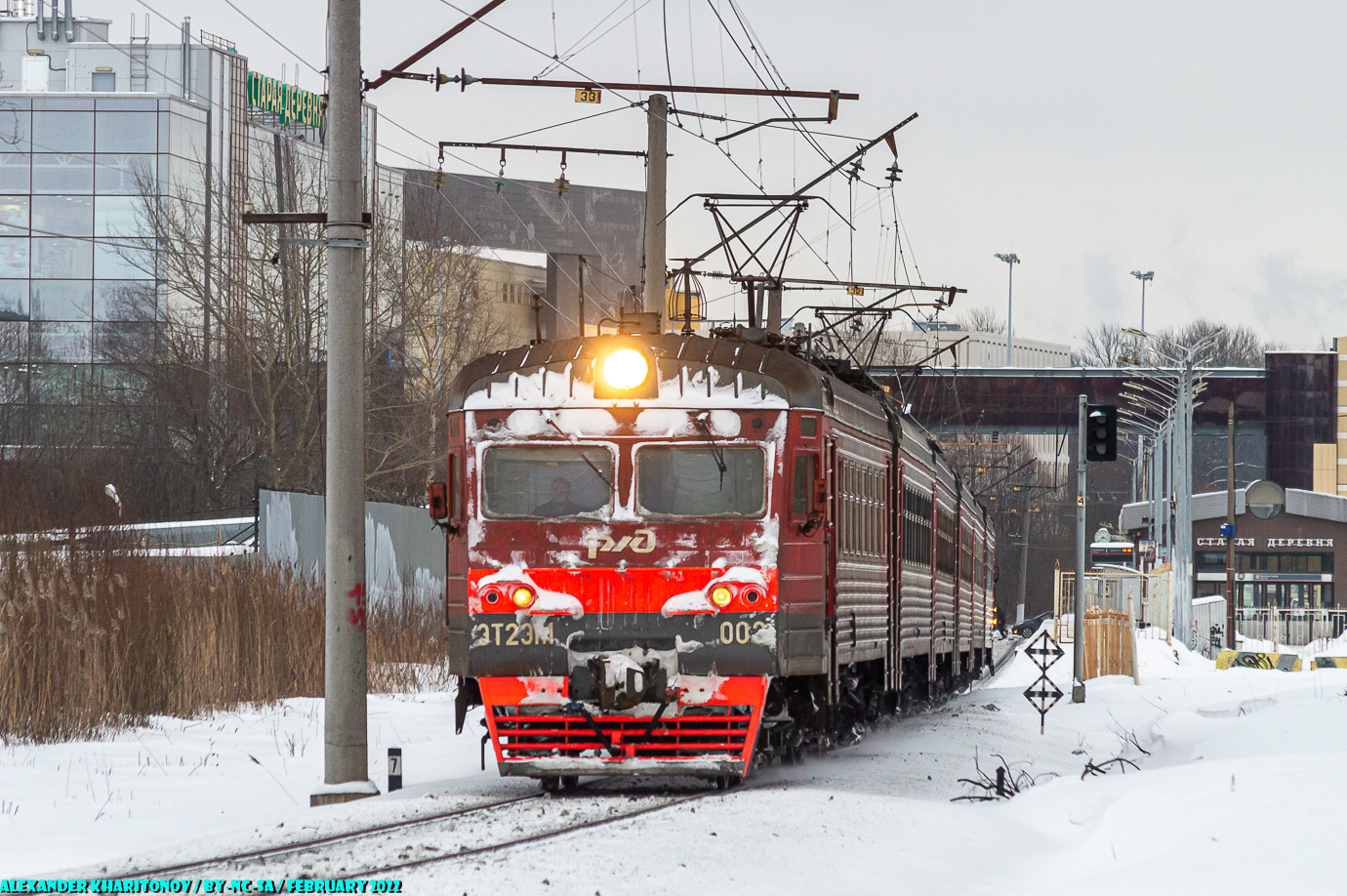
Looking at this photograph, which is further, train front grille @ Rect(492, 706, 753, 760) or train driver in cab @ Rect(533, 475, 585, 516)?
train driver in cab @ Rect(533, 475, 585, 516)

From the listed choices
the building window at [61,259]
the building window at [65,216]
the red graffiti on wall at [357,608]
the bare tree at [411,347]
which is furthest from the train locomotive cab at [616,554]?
the building window at [65,216]

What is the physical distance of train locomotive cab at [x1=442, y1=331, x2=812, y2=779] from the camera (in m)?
10.9

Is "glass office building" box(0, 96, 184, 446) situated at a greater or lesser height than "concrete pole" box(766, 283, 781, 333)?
greater

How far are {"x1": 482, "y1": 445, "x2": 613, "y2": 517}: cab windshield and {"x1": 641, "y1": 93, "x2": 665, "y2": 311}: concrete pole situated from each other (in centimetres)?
840

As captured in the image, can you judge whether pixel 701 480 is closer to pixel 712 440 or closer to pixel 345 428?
pixel 712 440

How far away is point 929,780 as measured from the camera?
12.8 m

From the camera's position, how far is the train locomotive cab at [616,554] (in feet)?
35.8

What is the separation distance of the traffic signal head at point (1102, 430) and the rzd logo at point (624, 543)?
44.6 feet

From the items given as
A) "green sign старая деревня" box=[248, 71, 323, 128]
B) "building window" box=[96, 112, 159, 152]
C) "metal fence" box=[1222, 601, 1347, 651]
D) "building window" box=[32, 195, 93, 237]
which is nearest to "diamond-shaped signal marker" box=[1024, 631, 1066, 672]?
"metal fence" box=[1222, 601, 1347, 651]

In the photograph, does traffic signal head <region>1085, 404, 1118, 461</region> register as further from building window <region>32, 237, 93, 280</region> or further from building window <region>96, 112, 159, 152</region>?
building window <region>96, 112, 159, 152</region>

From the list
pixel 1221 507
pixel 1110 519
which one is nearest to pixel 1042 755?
pixel 1221 507

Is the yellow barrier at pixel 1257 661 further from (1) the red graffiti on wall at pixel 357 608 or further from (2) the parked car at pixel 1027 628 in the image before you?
(2) the parked car at pixel 1027 628

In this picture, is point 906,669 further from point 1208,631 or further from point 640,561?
point 1208,631

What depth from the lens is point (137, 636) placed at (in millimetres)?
14773
